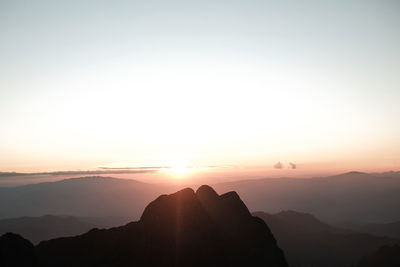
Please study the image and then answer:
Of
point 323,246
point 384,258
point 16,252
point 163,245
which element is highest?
point 16,252

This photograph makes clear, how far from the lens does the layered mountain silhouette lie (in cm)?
4847

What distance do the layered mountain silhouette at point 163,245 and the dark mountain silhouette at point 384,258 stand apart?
53670 mm

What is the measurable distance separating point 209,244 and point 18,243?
29839 millimetres

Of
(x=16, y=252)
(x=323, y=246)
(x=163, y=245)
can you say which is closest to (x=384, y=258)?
(x=323, y=246)

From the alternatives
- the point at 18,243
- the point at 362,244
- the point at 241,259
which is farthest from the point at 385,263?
the point at 18,243

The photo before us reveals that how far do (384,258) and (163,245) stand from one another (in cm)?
8140

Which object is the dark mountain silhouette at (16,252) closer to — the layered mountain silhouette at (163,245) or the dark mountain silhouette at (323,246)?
the layered mountain silhouette at (163,245)

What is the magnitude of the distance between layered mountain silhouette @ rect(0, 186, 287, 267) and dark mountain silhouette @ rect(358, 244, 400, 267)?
53670mm

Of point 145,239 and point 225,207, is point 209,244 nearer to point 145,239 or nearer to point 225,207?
point 145,239

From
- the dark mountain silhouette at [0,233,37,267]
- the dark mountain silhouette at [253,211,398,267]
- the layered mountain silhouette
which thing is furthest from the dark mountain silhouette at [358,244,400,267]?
the dark mountain silhouette at [0,233,37,267]

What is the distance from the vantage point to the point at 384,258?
98125 millimetres

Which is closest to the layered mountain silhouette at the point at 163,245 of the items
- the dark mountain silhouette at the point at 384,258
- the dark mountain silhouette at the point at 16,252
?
the dark mountain silhouette at the point at 16,252

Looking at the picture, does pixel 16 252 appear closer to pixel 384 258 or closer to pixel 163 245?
pixel 163 245

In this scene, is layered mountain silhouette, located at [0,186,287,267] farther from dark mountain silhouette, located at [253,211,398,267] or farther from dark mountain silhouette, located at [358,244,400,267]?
dark mountain silhouette, located at [253,211,398,267]
